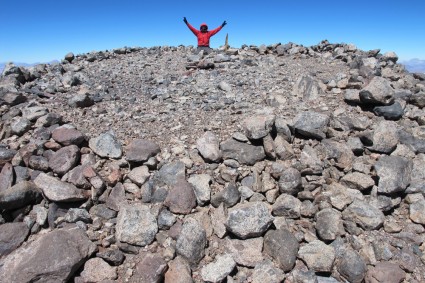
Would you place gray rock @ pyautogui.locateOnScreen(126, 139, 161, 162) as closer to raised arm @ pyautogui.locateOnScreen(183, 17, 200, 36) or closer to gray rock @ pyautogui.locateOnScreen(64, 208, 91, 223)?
gray rock @ pyautogui.locateOnScreen(64, 208, 91, 223)

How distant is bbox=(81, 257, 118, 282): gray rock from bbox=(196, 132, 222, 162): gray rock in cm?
290

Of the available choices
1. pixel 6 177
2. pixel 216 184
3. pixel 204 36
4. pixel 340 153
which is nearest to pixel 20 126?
pixel 6 177

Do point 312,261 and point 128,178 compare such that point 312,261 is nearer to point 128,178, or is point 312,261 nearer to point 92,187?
point 128,178

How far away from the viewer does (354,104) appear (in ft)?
27.9

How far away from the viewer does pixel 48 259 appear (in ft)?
16.3

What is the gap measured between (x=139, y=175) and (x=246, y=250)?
107 inches

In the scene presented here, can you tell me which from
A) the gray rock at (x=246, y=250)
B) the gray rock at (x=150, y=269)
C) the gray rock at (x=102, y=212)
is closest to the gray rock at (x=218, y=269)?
the gray rock at (x=246, y=250)

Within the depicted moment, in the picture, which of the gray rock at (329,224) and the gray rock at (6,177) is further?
the gray rock at (6,177)

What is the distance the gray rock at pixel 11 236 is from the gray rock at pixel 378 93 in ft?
27.8

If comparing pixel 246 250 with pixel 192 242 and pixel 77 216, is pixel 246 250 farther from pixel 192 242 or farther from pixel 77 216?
pixel 77 216

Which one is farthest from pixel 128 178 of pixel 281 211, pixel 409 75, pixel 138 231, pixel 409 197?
pixel 409 75

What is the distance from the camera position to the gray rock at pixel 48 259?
4.80 m

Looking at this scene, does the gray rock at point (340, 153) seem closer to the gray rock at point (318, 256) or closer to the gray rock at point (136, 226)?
the gray rock at point (318, 256)

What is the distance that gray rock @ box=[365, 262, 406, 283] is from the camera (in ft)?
16.6
